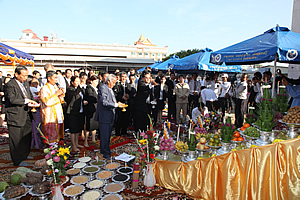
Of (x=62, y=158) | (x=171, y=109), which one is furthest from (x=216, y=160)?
(x=171, y=109)

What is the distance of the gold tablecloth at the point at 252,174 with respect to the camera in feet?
7.17

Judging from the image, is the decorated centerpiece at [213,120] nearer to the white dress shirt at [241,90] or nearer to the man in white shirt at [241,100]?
the man in white shirt at [241,100]

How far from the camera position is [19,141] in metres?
3.58

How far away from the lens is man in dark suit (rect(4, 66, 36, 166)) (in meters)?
3.46

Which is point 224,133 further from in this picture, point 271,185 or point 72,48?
point 72,48

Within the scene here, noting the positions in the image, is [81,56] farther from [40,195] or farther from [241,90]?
[40,195]

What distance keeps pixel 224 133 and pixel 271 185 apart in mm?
848

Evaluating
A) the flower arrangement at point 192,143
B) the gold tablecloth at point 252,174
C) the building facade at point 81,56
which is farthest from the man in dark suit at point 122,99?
the building facade at point 81,56

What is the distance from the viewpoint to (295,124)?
271cm

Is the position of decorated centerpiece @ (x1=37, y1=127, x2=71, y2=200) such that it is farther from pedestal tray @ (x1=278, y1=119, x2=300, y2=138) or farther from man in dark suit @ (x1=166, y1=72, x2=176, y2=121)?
man in dark suit @ (x1=166, y1=72, x2=176, y2=121)

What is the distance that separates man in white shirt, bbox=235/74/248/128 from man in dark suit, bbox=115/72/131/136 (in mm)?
3585

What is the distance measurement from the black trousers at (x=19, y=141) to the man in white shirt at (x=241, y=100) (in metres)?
5.75

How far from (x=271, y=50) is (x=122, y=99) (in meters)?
3.83

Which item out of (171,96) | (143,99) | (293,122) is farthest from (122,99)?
(293,122)
